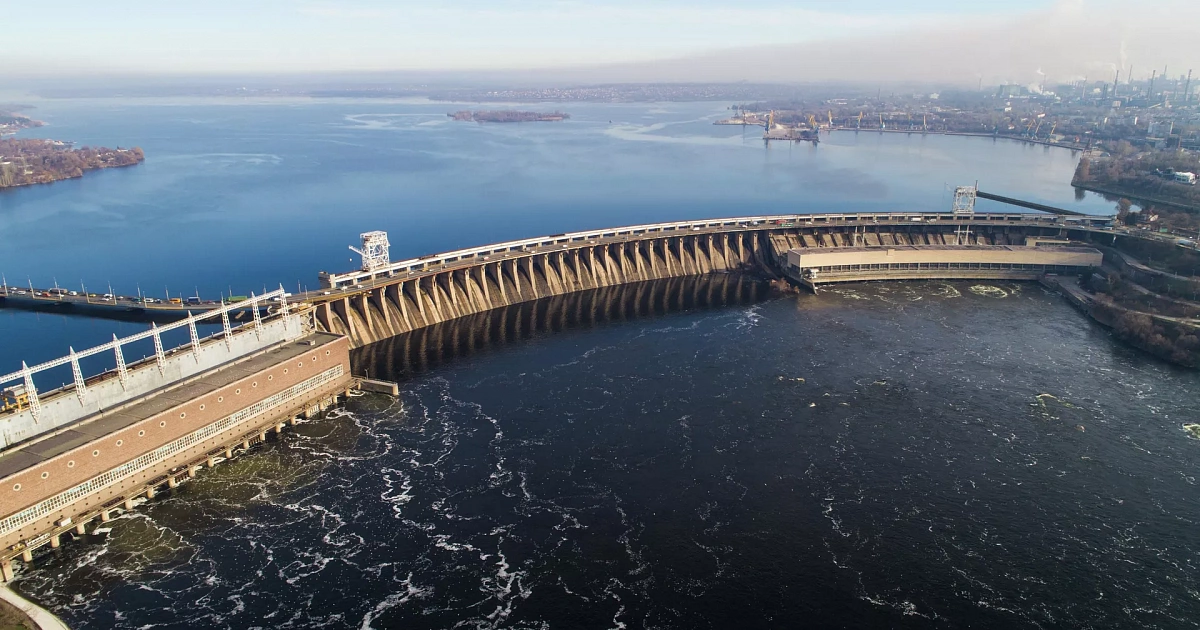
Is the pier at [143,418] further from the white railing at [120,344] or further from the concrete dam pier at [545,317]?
the concrete dam pier at [545,317]

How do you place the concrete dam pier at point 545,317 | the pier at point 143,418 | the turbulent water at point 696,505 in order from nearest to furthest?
the turbulent water at point 696,505 → the pier at point 143,418 → the concrete dam pier at point 545,317

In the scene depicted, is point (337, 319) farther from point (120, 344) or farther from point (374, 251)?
point (120, 344)

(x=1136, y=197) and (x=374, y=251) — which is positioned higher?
(x=374, y=251)

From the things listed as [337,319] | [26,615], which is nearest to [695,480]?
[26,615]

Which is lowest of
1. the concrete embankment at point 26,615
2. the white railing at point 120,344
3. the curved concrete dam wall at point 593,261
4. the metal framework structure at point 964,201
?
the concrete embankment at point 26,615

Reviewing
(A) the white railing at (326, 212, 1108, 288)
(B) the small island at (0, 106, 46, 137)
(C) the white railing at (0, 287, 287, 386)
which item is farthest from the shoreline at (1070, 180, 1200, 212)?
(B) the small island at (0, 106, 46, 137)

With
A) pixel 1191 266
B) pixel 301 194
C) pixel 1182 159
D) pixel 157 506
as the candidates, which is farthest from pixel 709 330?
pixel 1182 159

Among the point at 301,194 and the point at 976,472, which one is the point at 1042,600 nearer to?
the point at 976,472

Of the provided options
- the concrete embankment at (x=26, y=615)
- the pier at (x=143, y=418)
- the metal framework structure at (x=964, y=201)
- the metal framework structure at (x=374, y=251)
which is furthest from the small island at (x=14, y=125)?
the metal framework structure at (x=964, y=201)
